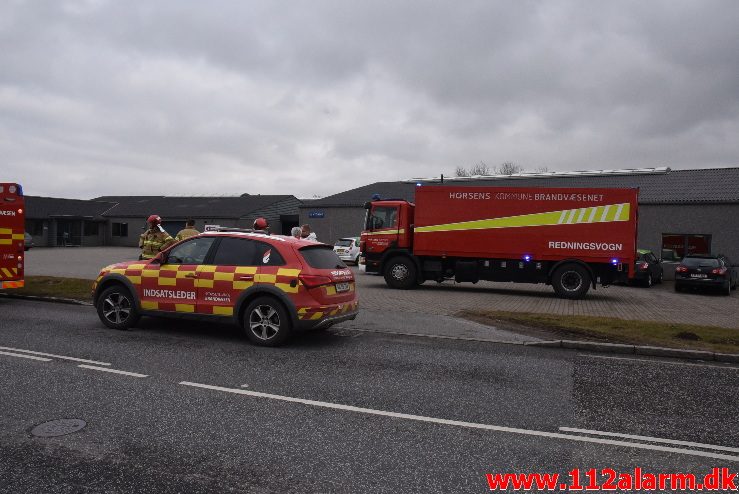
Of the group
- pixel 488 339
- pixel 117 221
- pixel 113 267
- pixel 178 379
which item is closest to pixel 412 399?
pixel 178 379

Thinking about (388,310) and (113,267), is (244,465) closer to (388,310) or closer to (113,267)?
(113,267)

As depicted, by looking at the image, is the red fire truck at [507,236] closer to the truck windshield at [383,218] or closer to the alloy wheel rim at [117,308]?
the truck windshield at [383,218]

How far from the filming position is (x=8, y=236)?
1117 cm

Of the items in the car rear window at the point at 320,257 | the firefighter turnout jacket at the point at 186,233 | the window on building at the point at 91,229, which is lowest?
the car rear window at the point at 320,257

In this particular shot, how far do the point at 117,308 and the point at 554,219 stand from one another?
1180 centimetres

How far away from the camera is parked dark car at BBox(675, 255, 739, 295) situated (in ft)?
58.9

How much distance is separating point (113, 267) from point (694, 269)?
18.4 meters

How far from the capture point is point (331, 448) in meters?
4.02

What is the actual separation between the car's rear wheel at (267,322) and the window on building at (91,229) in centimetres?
4834

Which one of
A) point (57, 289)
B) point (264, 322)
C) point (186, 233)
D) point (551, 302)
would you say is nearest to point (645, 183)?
point (551, 302)

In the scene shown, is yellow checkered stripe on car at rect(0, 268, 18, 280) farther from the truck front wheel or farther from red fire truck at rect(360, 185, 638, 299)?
the truck front wheel

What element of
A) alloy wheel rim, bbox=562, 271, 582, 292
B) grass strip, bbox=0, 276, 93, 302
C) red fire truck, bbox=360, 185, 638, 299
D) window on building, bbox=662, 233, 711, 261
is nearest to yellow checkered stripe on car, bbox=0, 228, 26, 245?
grass strip, bbox=0, 276, 93, 302

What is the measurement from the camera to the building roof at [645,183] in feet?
79.6

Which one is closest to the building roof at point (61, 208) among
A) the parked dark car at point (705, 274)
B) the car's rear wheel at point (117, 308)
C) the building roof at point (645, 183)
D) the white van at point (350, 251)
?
the building roof at point (645, 183)
